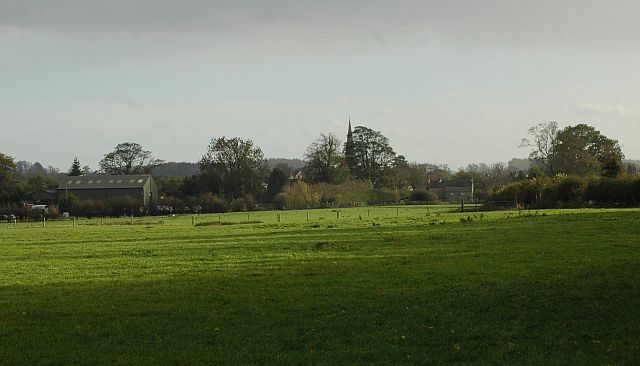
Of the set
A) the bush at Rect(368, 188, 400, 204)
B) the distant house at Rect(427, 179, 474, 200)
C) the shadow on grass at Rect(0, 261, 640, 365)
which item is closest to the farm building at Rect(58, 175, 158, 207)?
the bush at Rect(368, 188, 400, 204)

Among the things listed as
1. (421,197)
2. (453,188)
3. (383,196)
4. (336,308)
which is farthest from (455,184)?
(336,308)

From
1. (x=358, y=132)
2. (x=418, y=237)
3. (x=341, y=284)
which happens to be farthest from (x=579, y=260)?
Answer: (x=358, y=132)

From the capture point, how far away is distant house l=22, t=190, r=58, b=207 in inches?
4190

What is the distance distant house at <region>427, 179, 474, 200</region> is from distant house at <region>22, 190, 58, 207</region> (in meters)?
76.5

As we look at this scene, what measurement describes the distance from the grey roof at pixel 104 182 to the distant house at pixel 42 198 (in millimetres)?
3201

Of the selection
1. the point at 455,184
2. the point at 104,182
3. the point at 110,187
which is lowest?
the point at 110,187

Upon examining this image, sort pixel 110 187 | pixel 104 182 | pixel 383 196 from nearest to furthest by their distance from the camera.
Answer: pixel 110 187, pixel 104 182, pixel 383 196

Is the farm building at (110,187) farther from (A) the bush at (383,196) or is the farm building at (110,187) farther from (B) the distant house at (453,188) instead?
(B) the distant house at (453,188)

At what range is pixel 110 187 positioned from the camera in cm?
11050

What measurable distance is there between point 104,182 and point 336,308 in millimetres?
108097

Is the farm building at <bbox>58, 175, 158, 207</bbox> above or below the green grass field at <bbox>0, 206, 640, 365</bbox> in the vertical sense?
above

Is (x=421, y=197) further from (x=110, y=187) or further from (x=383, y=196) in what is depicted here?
(x=110, y=187)

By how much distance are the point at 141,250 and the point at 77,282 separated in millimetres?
10059

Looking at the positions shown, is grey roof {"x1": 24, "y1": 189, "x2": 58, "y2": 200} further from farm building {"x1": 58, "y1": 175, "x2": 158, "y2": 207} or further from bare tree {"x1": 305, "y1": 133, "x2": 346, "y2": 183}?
bare tree {"x1": 305, "y1": 133, "x2": 346, "y2": 183}
